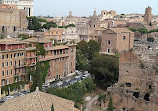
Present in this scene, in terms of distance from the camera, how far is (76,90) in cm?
Answer: 3450

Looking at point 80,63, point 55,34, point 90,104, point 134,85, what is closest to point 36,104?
point 90,104

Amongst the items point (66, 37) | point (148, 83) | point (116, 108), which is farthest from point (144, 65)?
point (66, 37)

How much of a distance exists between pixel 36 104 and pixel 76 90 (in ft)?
49.9

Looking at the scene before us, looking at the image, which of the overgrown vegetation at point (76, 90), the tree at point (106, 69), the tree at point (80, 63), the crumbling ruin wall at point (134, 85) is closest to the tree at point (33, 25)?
the tree at point (80, 63)

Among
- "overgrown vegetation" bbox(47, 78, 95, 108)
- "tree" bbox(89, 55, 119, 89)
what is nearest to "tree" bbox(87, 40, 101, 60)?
"tree" bbox(89, 55, 119, 89)

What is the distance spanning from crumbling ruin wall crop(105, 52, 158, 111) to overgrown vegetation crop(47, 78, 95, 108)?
12.5ft

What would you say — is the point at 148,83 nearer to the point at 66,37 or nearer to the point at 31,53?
the point at 31,53

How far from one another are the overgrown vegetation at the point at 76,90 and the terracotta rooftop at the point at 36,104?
883 cm

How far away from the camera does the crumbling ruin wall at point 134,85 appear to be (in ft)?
107

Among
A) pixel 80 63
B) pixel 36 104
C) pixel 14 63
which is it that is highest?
pixel 14 63

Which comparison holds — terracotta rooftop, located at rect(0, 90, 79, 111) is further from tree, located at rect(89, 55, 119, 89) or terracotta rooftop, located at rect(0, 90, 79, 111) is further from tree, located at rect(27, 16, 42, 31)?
tree, located at rect(27, 16, 42, 31)

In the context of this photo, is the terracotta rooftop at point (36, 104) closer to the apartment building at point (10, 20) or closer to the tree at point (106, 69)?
the tree at point (106, 69)

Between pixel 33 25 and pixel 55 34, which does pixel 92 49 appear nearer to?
pixel 55 34

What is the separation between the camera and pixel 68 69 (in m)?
43.4
